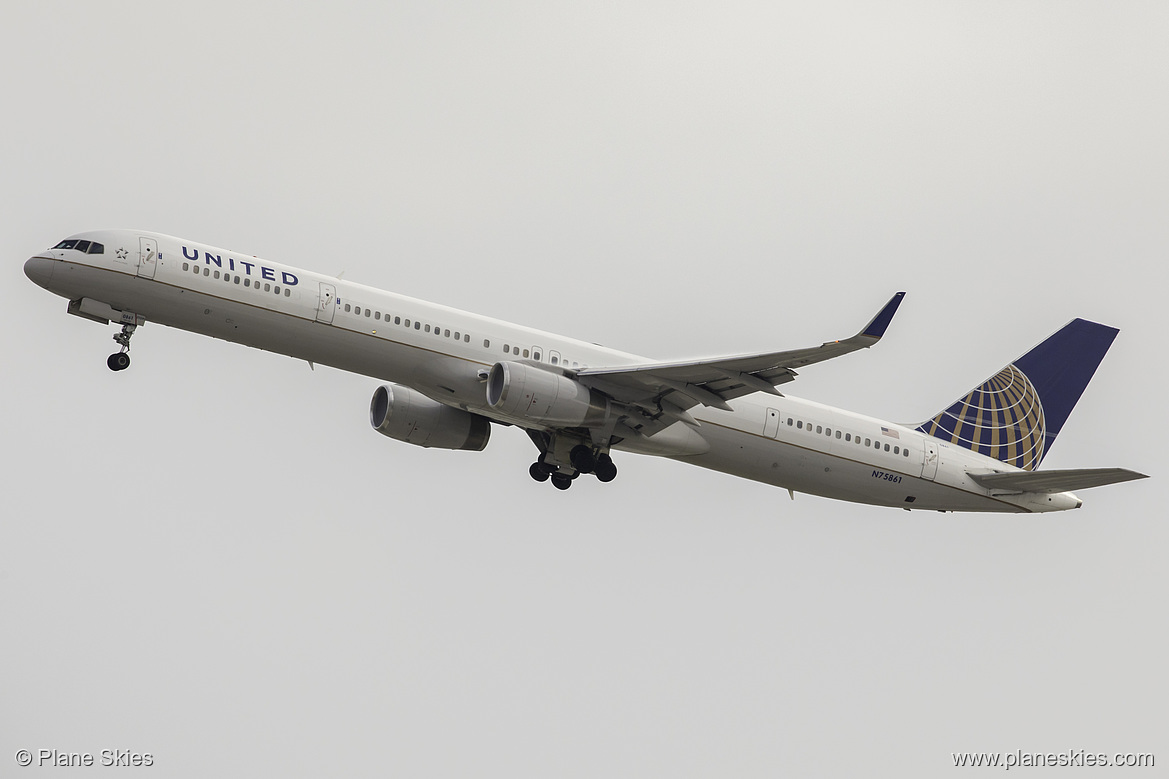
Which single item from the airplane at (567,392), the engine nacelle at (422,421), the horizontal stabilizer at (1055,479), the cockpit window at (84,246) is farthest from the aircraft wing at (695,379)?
the cockpit window at (84,246)

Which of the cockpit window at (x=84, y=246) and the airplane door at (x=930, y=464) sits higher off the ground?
the cockpit window at (x=84, y=246)

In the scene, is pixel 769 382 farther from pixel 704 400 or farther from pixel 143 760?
pixel 143 760

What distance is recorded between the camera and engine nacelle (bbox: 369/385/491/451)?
41.0 m

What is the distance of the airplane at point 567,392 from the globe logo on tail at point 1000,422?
51mm

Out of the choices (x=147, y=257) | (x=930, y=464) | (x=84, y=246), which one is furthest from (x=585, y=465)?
(x=84, y=246)

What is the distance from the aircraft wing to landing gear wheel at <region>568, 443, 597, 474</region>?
2.73 meters

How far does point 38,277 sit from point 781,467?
20751mm

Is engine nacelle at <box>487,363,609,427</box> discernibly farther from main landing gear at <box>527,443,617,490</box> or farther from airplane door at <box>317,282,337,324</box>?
airplane door at <box>317,282,337,324</box>

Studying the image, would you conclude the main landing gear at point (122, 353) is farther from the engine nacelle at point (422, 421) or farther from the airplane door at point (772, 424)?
the airplane door at point (772, 424)

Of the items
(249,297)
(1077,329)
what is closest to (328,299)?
(249,297)

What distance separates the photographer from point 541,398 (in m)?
35.8

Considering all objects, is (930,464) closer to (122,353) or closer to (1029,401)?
(1029,401)

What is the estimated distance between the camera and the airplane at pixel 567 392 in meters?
34.7

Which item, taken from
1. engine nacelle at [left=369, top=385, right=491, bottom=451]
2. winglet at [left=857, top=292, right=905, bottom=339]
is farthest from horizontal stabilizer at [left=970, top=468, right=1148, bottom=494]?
engine nacelle at [left=369, top=385, right=491, bottom=451]
